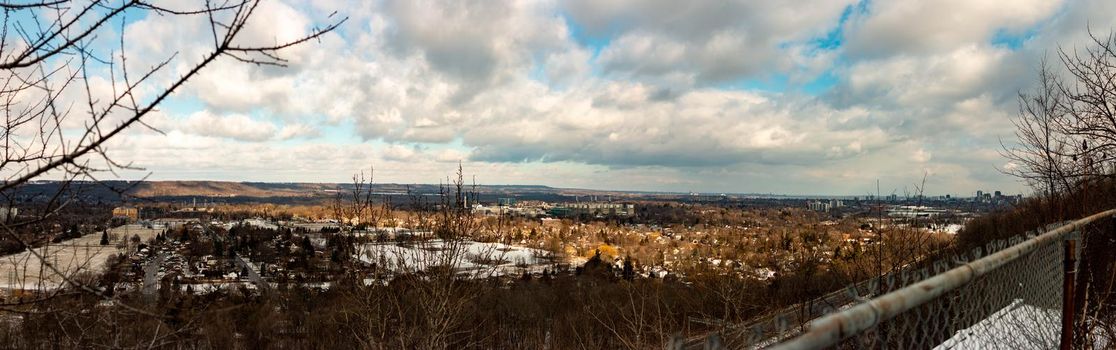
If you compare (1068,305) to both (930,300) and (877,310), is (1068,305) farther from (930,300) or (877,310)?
(877,310)

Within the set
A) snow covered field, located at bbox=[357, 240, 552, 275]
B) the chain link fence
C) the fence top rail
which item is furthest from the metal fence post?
snow covered field, located at bbox=[357, 240, 552, 275]

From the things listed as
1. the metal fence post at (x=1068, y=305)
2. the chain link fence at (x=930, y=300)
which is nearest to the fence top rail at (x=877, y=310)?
the chain link fence at (x=930, y=300)

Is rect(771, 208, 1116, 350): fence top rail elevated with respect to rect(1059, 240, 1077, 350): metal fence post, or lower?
elevated

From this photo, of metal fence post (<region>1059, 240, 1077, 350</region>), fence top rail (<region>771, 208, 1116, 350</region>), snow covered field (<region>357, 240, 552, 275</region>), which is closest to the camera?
fence top rail (<region>771, 208, 1116, 350</region>)

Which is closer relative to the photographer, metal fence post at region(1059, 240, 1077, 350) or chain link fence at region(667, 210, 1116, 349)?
chain link fence at region(667, 210, 1116, 349)

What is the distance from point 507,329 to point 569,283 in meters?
22.3

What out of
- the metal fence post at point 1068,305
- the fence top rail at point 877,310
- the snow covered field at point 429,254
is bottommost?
the snow covered field at point 429,254

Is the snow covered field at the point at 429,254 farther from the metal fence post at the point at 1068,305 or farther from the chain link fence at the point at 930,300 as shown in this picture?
the metal fence post at the point at 1068,305

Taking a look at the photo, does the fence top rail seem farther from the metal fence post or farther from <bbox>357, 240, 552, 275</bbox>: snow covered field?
<bbox>357, 240, 552, 275</bbox>: snow covered field

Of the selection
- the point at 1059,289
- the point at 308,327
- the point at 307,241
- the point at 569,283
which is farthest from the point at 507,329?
the point at 1059,289

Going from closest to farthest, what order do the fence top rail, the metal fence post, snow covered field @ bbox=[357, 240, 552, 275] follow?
the fence top rail
the metal fence post
snow covered field @ bbox=[357, 240, 552, 275]

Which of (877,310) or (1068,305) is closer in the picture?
(877,310)

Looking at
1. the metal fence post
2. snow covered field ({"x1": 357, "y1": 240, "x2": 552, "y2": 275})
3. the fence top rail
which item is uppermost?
the fence top rail

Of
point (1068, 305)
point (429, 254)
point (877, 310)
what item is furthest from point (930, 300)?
point (429, 254)
